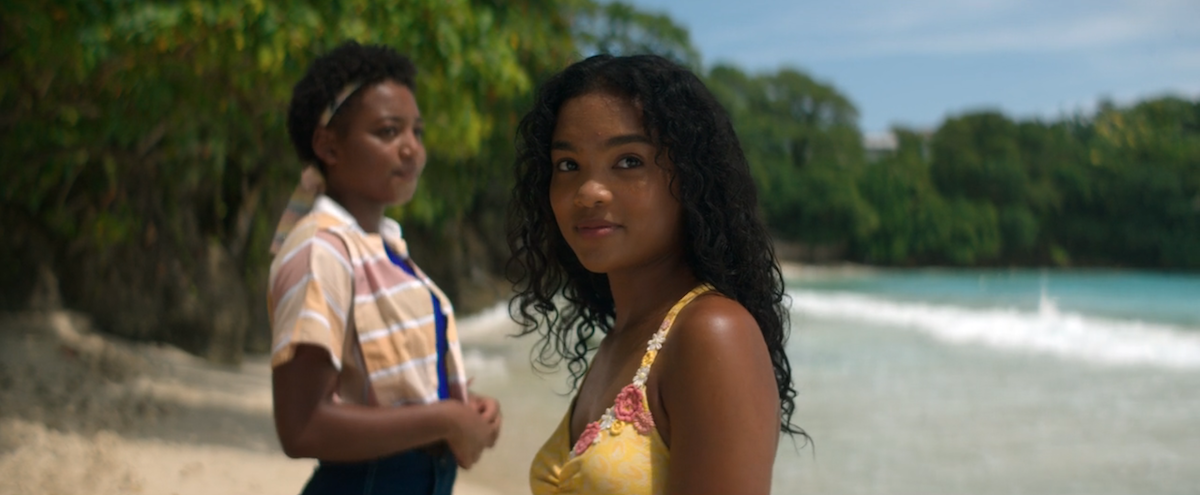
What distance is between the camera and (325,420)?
1932 mm

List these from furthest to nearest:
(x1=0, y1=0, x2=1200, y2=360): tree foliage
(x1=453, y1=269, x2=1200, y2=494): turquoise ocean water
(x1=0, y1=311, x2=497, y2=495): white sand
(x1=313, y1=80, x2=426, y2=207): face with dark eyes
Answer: (x1=453, y1=269, x2=1200, y2=494): turquoise ocean water, (x1=0, y1=0, x2=1200, y2=360): tree foliage, (x1=0, y1=311, x2=497, y2=495): white sand, (x1=313, y1=80, x2=426, y2=207): face with dark eyes

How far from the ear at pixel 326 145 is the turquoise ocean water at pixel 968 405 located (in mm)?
1711

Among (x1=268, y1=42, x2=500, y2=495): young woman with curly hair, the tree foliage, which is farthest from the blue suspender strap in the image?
the tree foliage

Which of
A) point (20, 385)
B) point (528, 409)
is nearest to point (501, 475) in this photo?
point (528, 409)

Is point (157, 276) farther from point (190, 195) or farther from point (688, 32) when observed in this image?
point (688, 32)

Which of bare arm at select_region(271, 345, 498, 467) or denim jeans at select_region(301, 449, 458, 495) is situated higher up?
bare arm at select_region(271, 345, 498, 467)

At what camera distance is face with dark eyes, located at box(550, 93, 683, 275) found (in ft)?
4.76

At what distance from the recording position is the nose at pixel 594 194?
1.44 meters

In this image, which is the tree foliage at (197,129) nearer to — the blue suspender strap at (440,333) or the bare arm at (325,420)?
the blue suspender strap at (440,333)

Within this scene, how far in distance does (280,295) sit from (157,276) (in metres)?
7.92

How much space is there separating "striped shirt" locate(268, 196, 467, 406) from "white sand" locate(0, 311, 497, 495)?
354 centimetres

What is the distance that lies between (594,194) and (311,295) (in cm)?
74

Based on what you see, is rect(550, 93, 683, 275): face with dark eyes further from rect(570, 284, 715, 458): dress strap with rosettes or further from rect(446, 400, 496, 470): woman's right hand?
rect(446, 400, 496, 470): woman's right hand

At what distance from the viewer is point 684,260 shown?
1526 millimetres
